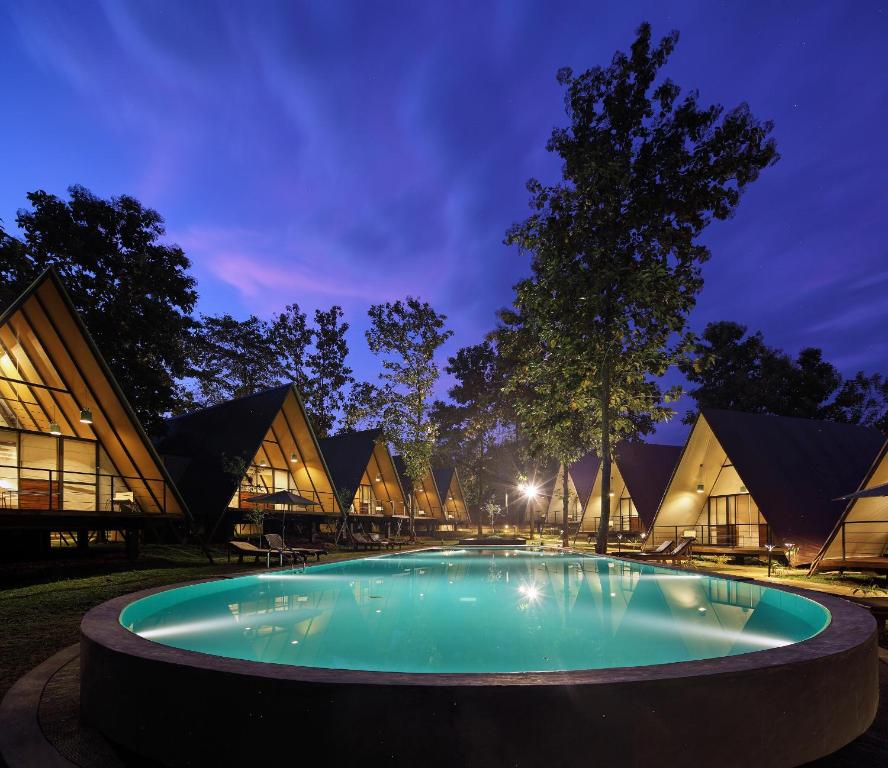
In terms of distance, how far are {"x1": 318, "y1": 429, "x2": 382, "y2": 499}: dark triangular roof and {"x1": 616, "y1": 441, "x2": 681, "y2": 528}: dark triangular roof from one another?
12059 millimetres

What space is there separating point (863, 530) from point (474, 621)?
1327 cm

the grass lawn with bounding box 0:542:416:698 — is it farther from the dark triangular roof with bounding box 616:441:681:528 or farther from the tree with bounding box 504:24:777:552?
the dark triangular roof with bounding box 616:441:681:528

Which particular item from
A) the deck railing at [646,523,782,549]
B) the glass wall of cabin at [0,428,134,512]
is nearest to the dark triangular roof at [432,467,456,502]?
the deck railing at [646,523,782,549]

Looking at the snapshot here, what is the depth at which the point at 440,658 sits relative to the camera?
19.4 ft

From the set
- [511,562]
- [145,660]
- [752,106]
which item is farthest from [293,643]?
[752,106]

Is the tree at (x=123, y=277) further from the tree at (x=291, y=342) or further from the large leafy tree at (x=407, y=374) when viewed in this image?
the tree at (x=291, y=342)

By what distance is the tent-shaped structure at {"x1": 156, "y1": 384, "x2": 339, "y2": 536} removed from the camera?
21.3m

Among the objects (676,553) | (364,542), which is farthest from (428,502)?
(676,553)

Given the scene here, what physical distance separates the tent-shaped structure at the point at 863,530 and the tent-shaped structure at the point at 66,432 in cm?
1594

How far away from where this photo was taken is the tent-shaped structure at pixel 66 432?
13430 mm

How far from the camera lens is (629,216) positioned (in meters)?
20.1

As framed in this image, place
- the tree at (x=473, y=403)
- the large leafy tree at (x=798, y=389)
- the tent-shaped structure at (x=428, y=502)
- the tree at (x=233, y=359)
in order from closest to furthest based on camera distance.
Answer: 1. the tent-shaped structure at (x=428, y=502)
2. the large leafy tree at (x=798, y=389)
3. the tree at (x=233, y=359)
4. the tree at (x=473, y=403)

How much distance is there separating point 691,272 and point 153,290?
68.1 ft

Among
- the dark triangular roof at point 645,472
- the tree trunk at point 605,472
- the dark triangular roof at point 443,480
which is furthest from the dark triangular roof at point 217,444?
the dark triangular roof at point 443,480
